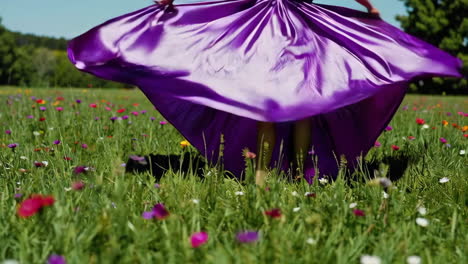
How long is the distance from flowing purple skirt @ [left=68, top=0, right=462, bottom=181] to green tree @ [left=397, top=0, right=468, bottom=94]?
2842cm

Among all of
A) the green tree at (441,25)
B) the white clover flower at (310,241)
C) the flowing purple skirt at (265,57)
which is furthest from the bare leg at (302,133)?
the green tree at (441,25)

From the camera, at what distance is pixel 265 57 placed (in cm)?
238

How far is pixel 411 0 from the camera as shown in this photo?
30.9 m

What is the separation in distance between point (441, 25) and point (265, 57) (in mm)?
31262

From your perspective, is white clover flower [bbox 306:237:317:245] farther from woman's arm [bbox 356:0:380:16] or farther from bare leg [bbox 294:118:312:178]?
woman's arm [bbox 356:0:380:16]

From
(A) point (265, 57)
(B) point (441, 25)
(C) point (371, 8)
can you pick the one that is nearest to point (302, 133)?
(A) point (265, 57)

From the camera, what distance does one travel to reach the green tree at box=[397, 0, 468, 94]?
2908cm

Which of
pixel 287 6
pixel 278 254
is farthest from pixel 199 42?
pixel 278 254

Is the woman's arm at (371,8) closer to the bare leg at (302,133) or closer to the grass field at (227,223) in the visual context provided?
the bare leg at (302,133)

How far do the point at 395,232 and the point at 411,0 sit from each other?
1281 inches

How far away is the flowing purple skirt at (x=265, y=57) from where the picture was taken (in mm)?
2252

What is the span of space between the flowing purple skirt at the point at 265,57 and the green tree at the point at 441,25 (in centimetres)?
2842

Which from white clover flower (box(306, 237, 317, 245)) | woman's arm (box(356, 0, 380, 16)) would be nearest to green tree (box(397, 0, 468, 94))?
woman's arm (box(356, 0, 380, 16))

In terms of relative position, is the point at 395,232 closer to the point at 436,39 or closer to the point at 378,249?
the point at 378,249
